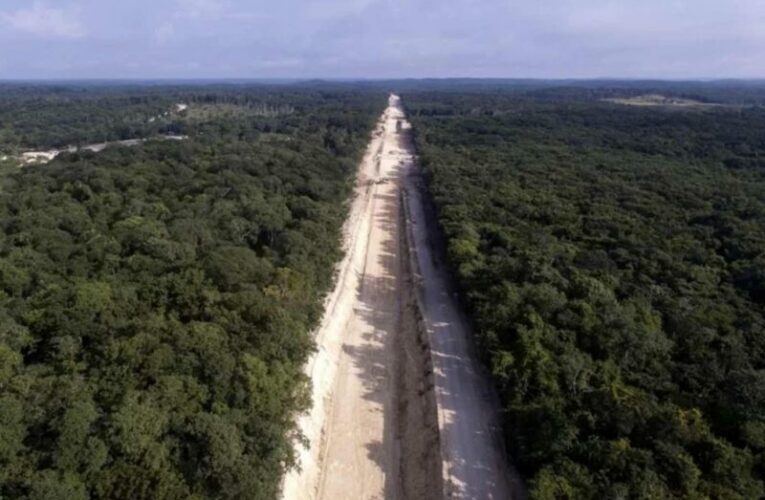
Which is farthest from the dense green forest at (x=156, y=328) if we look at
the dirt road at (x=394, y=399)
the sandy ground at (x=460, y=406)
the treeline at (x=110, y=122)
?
the treeline at (x=110, y=122)

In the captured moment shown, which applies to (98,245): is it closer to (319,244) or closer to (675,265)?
(319,244)

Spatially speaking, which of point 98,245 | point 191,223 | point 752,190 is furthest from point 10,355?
point 752,190

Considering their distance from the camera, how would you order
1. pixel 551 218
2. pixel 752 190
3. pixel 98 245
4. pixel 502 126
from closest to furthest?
pixel 98 245
pixel 551 218
pixel 752 190
pixel 502 126

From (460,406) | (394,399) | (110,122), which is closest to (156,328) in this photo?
(394,399)

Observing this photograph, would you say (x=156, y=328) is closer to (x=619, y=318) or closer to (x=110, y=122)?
(x=619, y=318)

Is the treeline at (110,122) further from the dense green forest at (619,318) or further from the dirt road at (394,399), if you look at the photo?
the dirt road at (394,399)

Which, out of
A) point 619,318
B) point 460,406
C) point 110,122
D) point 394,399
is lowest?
point 394,399
